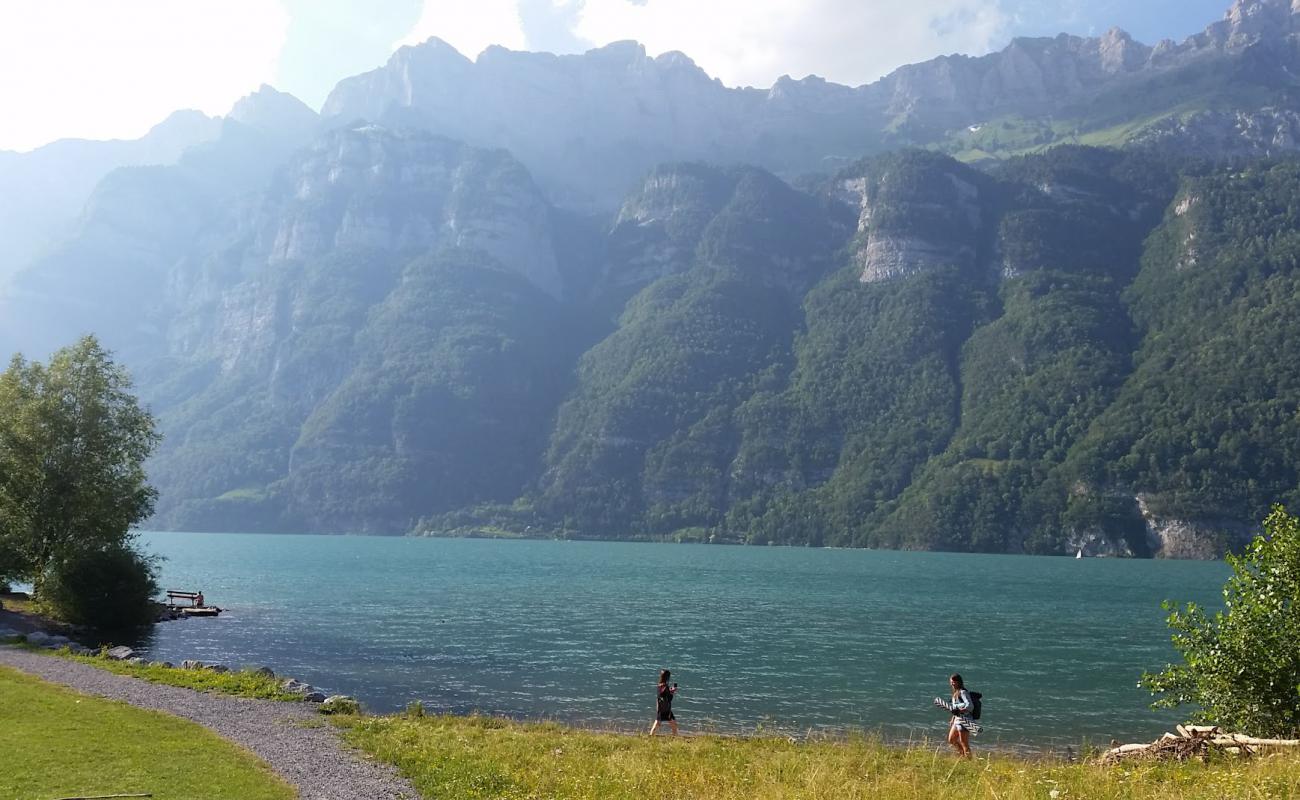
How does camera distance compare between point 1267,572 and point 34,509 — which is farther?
point 34,509

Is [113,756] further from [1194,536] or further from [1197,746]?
[1194,536]

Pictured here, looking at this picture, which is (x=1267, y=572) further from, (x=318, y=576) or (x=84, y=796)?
(x=318, y=576)

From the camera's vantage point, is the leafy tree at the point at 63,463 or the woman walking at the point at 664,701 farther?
the leafy tree at the point at 63,463

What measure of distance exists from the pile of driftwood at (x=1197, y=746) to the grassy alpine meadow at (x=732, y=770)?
4.12 ft

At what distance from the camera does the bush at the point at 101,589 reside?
49.1 metres

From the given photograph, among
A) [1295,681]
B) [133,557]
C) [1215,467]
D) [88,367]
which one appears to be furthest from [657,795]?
[1215,467]

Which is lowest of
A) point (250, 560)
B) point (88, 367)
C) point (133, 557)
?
point (250, 560)

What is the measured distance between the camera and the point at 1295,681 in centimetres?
2112

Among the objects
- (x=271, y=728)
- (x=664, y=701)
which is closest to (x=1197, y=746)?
(x=664, y=701)

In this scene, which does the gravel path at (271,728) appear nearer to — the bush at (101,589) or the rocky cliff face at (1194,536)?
the bush at (101,589)

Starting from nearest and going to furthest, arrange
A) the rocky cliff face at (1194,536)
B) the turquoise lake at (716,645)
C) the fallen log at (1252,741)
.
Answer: the fallen log at (1252,741), the turquoise lake at (716,645), the rocky cliff face at (1194,536)

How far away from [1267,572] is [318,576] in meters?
105

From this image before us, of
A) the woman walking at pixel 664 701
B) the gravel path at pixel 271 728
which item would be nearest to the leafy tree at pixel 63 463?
the gravel path at pixel 271 728

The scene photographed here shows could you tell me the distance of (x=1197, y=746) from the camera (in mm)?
21469
